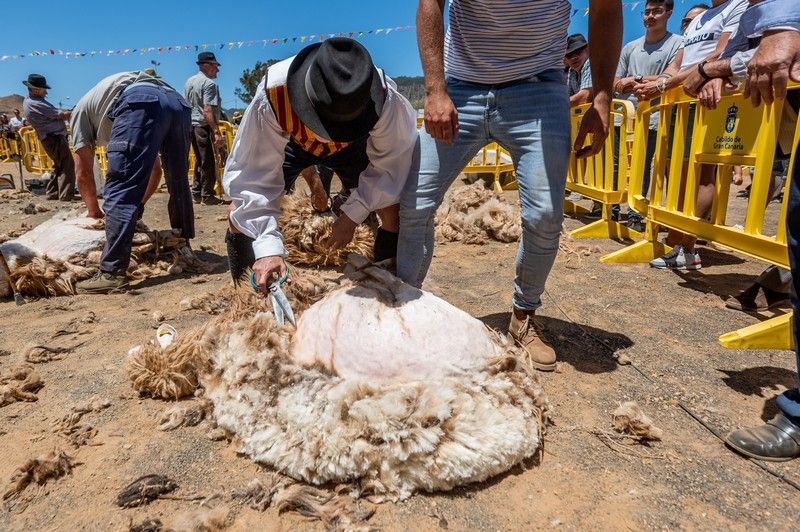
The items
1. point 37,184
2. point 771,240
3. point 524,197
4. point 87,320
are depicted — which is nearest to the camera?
point 524,197

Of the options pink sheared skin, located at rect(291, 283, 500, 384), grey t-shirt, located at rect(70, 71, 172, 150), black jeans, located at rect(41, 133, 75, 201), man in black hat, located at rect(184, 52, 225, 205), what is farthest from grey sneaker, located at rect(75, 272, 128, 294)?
black jeans, located at rect(41, 133, 75, 201)

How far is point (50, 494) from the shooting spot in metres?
1.62

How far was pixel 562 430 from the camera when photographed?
1.90 metres

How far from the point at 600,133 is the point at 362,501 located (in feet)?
5.96

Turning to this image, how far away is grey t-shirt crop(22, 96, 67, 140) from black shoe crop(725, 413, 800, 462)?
32.6ft

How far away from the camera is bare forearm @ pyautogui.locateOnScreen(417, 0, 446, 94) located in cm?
209

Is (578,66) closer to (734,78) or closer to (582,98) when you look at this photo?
(582,98)

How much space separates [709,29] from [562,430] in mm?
3546

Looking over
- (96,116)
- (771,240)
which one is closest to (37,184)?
(96,116)

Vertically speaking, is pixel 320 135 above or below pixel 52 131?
below

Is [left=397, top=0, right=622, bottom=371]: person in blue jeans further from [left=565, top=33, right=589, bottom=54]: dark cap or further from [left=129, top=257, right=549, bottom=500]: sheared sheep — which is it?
[left=565, top=33, right=589, bottom=54]: dark cap

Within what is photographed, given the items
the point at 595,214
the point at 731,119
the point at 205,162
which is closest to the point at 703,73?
the point at 731,119

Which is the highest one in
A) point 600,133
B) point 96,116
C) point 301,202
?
point 96,116

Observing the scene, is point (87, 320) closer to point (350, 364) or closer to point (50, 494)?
point (50, 494)
